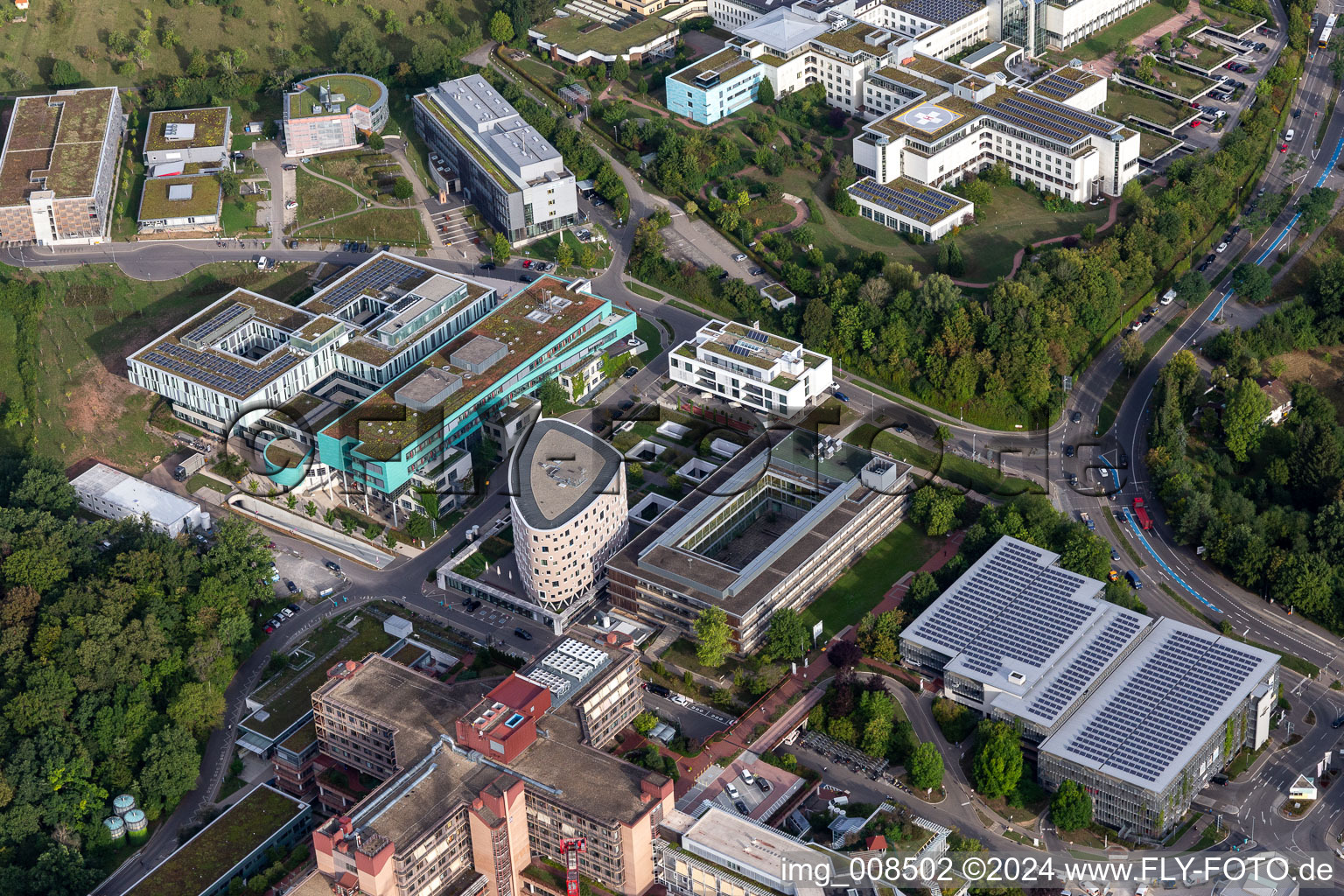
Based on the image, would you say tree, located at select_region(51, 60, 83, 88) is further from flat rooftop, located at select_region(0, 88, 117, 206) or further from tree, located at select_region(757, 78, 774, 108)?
tree, located at select_region(757, 78, 774, 108)

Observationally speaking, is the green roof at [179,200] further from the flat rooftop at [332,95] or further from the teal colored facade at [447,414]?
the teal colored facade at [447,414]

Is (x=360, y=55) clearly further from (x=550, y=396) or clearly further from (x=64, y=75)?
(x=550, y=396)

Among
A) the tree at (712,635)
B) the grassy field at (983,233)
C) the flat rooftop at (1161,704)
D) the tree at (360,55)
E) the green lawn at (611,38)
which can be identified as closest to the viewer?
the flat rooftop at (1161,704)

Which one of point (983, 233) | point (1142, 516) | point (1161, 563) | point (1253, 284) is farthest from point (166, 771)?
point (1253, 284)

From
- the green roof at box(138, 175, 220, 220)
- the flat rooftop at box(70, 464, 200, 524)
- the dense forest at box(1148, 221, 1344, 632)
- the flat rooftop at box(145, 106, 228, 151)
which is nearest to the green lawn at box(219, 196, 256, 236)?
the green roof at box(138, 175, 220, 220)

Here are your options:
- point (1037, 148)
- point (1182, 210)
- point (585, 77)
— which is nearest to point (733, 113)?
point (585, 77)

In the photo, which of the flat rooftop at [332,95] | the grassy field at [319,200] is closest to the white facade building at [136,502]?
the grassy field at [319,200]
